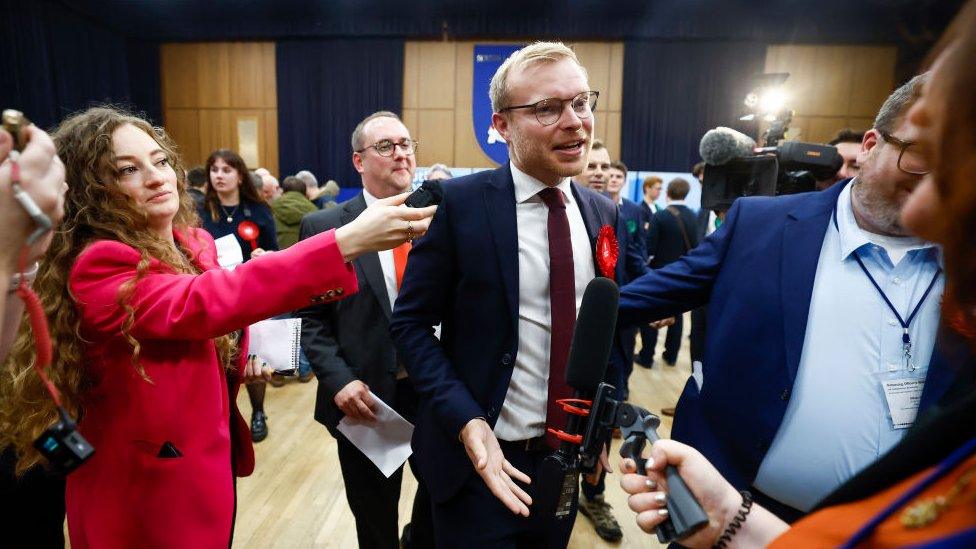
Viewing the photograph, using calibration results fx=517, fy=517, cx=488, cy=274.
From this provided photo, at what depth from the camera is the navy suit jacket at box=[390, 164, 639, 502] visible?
131 centimetres

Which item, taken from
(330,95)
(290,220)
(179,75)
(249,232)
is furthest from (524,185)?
(179,75)

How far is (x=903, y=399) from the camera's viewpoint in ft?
3.76

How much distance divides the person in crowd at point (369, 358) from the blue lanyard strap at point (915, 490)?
1.42 metres

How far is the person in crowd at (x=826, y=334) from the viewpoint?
3.81ft

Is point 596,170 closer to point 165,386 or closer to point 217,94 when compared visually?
point 165,386

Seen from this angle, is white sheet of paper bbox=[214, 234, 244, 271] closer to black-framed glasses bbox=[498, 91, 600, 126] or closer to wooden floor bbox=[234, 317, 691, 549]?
wooden floor bbox=[234, 317, 691, 549]

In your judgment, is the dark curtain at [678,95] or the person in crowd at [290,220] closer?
the person in crowd at [290,220]

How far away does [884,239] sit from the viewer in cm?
120

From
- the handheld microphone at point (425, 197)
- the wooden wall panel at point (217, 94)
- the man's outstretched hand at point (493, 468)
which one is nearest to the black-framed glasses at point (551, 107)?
the handheld microphone at point (425, 197)

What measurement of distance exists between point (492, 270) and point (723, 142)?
58.2 inches

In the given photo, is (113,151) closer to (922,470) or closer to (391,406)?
(391,406)

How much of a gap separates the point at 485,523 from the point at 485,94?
9174 mm

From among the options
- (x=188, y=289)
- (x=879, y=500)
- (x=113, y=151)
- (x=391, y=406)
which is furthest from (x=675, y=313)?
(x=113, y=151)

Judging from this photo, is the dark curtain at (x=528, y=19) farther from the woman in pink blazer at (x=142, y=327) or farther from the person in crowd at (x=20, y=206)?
the person in crowd at (x=20, y=206)
